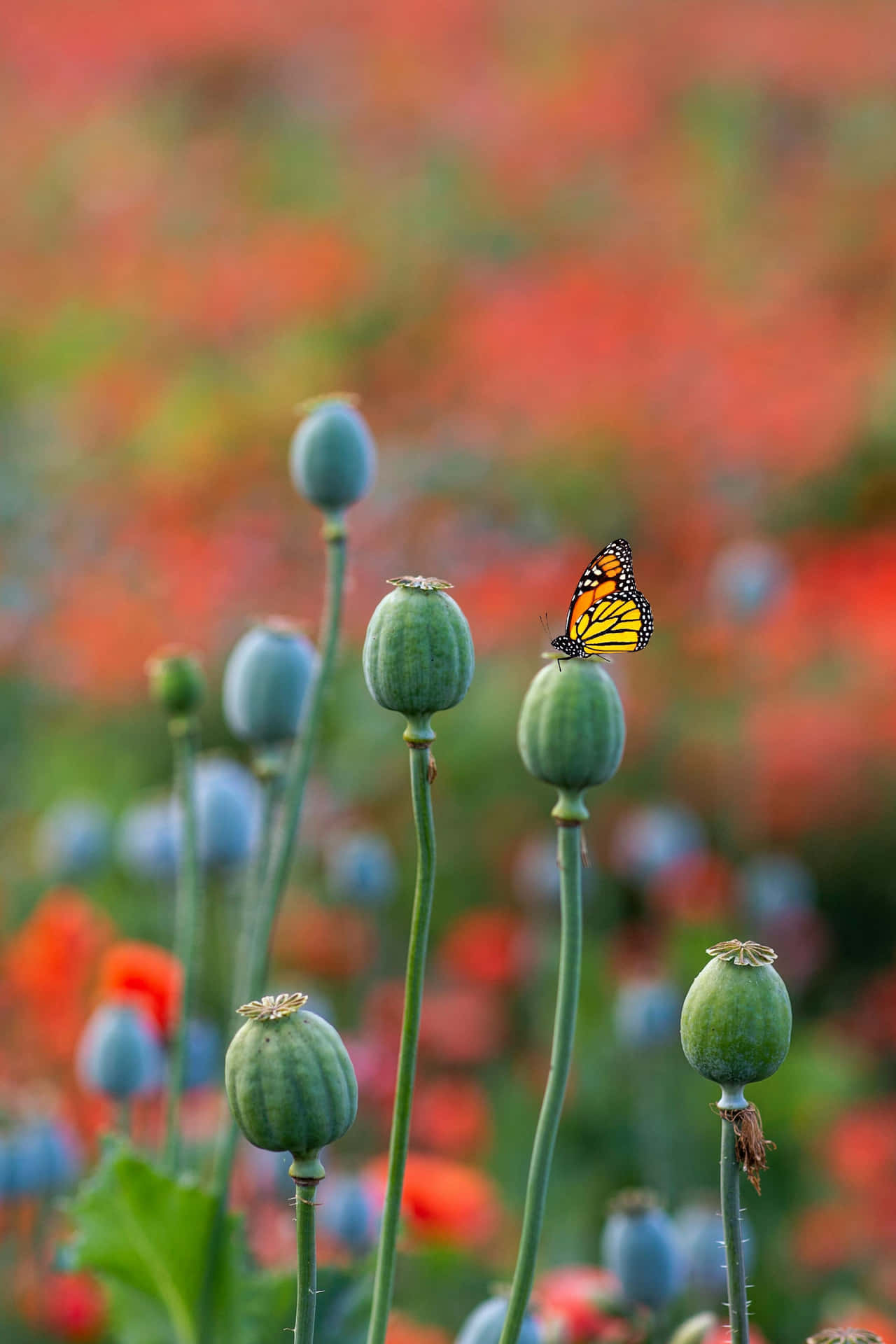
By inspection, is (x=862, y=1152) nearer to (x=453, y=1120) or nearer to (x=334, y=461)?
(x=453, y=1120)

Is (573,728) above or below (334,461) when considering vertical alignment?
below

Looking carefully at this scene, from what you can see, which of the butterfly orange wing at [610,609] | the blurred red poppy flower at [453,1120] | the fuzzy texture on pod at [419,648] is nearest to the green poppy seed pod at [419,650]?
the fuzzy texture on pod at [419,648]

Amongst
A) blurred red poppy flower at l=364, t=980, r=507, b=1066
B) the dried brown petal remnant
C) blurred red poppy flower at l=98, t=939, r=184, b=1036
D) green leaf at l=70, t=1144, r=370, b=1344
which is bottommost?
green leaf at l=70, t=1144, r=370, b=1344

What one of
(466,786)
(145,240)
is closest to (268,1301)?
(466,786)

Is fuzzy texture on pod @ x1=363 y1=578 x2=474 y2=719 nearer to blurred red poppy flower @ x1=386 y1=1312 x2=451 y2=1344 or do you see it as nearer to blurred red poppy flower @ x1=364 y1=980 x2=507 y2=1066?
blurred red poppy flower @ x1=386 y1=1312 x2=451 y2=1344

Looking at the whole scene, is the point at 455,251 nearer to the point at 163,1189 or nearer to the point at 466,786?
the point at 466,786

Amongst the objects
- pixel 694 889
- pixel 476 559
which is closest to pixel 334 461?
pixel 694 889

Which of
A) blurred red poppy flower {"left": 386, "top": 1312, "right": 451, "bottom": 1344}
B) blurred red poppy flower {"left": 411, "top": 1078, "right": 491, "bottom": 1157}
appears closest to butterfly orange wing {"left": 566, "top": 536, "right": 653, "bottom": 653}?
blurred red poppy flower {"left": 386, "top": 1312, "right": 451, "bottom": 1344}
